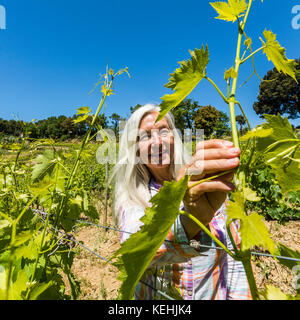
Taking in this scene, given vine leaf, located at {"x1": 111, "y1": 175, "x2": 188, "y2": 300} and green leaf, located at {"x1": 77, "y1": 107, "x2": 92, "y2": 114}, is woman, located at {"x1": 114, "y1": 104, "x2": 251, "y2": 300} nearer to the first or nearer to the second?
vine leaf, located at {"x1": 111, "y1": 175, "x2": 188, "y2": 300}

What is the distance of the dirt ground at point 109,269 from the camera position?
2.67m

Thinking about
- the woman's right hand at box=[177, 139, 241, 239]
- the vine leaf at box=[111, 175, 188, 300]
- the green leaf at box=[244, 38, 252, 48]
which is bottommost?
the vine leaf at box=[111, 175, 188, 300]

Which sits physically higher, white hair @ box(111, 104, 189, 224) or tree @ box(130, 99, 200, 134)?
tree @ box(130, 99, 200, 134)

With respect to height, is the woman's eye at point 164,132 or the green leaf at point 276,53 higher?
the woman's eye at point 164,132

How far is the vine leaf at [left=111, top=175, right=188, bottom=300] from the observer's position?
1.38ft

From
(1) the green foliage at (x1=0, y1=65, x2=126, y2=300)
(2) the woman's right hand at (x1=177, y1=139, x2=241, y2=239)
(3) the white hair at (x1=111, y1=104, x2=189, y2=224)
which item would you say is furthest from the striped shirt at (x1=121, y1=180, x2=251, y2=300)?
(2) the woman's right hand at (x1=177, y1=139, x2=241, y2=239)

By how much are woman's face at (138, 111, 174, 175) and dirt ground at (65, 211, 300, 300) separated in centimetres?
143

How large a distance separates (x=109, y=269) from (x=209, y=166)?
10.8 feet

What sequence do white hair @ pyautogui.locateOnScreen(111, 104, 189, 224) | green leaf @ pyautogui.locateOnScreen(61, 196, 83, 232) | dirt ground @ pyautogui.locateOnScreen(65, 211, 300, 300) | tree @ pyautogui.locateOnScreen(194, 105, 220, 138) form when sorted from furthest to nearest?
tree @ pyautogui.locateOnScreen(194, 105, 220, 138)
dirt ground @ pyautogui.locateOnScreen(65, 211, 300, 300)
white hair @ pyautogui.locateOnScreen(111, 104, 189, 224)
green leaf @ pyautogui.locateOnScreen(61, 196, 83, 232)

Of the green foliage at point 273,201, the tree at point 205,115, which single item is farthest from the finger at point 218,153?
the tree at point 205,115

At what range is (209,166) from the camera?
0.53 metres

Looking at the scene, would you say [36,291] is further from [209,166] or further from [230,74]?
[230,74]

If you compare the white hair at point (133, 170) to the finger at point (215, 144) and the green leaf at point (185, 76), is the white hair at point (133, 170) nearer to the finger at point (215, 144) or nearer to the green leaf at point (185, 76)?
the finger at point (215, 144)
